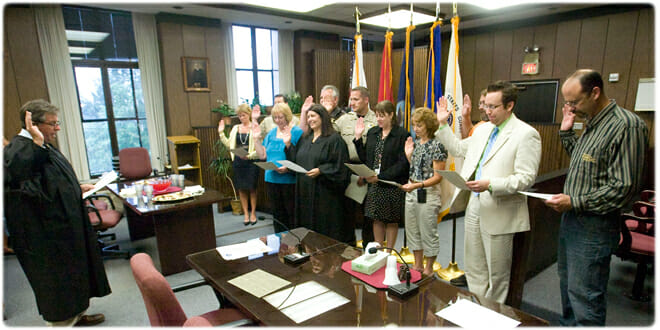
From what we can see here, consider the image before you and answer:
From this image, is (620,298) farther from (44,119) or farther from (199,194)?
(44,119)

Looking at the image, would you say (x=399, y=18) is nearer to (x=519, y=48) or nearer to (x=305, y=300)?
(x=519, y=48)

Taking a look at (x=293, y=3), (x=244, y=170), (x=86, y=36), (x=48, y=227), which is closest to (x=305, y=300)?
(x=48, y=227)

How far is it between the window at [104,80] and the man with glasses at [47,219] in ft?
12.6

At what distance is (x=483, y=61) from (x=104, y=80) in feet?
24.1

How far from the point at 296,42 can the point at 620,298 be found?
661 centimetres

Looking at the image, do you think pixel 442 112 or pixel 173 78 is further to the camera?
pixel 173 78

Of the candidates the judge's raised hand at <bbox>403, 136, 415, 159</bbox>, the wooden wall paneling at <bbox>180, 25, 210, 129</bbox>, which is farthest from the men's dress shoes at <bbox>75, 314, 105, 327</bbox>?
the wooden wall paneling at <bbox>180, 25, 210, 129</bbox>

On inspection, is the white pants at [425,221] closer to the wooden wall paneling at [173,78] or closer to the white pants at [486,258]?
the white pants at [486,258]

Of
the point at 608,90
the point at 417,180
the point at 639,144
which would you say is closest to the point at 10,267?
A: the point at 417,180

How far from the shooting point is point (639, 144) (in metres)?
1.65

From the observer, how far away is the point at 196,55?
20.3 ft

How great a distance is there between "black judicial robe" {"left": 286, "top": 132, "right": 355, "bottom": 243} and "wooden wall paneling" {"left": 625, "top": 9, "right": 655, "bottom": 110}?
5799 millimetres

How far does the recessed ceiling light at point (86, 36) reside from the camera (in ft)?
17.5

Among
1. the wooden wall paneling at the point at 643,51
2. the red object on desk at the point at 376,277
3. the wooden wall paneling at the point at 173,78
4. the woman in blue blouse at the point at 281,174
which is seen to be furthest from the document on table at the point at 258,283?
the wooden wall paneling at the point at 643,51
